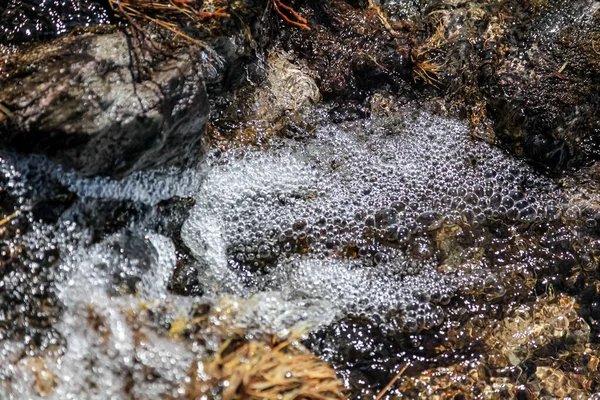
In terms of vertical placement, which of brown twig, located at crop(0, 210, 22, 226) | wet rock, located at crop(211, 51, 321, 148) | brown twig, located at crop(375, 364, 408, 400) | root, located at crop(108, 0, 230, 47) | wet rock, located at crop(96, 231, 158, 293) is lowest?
brown twig, located at crop(375, 364, 408, 400)

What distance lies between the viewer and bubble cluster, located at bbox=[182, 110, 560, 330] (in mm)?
2465

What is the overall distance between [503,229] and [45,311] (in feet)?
7.45

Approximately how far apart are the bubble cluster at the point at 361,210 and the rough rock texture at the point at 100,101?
0.51 meters

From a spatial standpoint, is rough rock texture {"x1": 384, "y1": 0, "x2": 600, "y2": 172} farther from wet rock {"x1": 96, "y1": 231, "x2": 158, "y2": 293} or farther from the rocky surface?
wet rock {"x1": 96, "y1": 231, "x2": 158, "y2": 293}

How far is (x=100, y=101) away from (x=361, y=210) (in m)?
1.41

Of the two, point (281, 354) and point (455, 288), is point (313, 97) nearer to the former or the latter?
point (455, 288)

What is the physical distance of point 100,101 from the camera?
2010 mm

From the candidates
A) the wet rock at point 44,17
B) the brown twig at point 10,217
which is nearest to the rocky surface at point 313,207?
the brown twig at point 10,217

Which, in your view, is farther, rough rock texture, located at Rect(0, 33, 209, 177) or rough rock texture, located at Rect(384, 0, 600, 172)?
rough rock texture, located at Rect(384, 0, 600, 172)

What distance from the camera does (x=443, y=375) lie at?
234 cm

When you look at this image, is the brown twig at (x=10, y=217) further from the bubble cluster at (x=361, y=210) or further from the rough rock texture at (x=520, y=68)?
the rough rock texture at (x=520, y=68)

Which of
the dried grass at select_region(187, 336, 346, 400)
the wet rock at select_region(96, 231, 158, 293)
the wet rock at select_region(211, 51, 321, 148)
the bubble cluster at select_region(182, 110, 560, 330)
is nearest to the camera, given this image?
the dried grass at select_region(187, 336, 346, 400)

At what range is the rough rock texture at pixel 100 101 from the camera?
6.49ft

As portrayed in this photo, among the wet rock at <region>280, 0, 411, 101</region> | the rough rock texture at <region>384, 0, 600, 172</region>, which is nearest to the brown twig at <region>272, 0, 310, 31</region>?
the wet rock at <region>280, 0, 411, 101</region>
